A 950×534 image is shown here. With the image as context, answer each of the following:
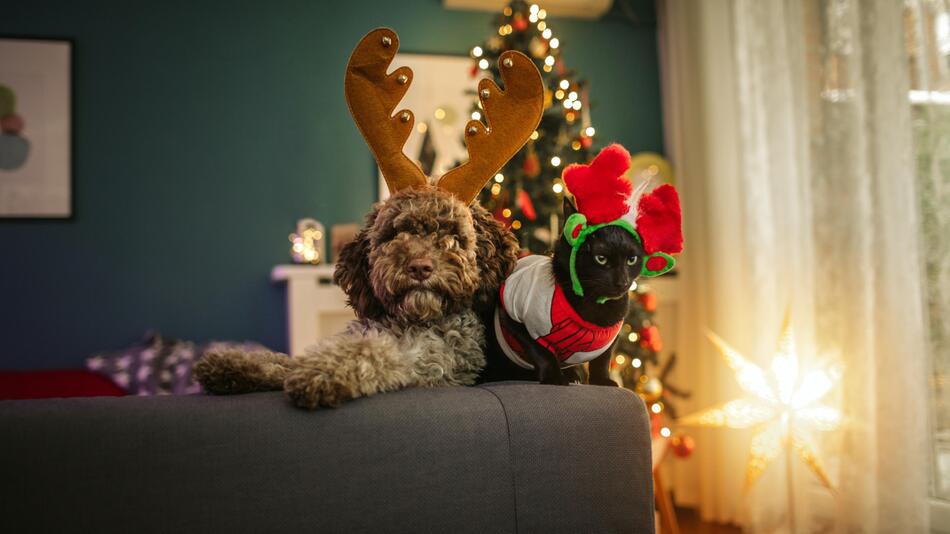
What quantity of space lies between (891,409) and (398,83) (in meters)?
1.81

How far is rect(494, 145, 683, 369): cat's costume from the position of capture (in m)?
0.95

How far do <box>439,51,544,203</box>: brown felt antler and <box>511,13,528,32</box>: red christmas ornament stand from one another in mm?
1763

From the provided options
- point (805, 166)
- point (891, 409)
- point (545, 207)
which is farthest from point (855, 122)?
point (545, 207)

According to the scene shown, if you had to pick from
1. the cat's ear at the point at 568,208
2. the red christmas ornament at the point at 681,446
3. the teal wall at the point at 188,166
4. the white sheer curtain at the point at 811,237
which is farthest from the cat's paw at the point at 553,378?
the teal wall at the point at 188,166

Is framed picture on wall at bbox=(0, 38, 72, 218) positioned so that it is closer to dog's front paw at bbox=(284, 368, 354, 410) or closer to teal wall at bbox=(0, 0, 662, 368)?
teal wall at bbox=(0, 0, 662, 368)

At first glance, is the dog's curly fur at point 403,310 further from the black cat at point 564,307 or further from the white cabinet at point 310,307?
the white cabinet at point 310,307

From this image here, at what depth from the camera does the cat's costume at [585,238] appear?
95 centimetres

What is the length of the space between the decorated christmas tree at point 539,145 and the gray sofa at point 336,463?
1.66 meters

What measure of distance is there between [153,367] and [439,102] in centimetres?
198

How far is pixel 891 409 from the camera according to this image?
1.99 meters

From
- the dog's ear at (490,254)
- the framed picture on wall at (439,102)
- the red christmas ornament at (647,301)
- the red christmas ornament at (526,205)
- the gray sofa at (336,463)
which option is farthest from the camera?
the framed picture on wall at (439,102)

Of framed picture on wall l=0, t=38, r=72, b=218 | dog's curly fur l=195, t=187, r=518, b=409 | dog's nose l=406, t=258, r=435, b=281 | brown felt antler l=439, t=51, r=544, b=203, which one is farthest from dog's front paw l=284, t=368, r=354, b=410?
framed picture on wall l=0, t=38, r=72, b=218

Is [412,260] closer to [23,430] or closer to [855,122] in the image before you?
[23,430]

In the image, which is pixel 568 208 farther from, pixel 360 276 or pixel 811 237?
pixel 811 237
